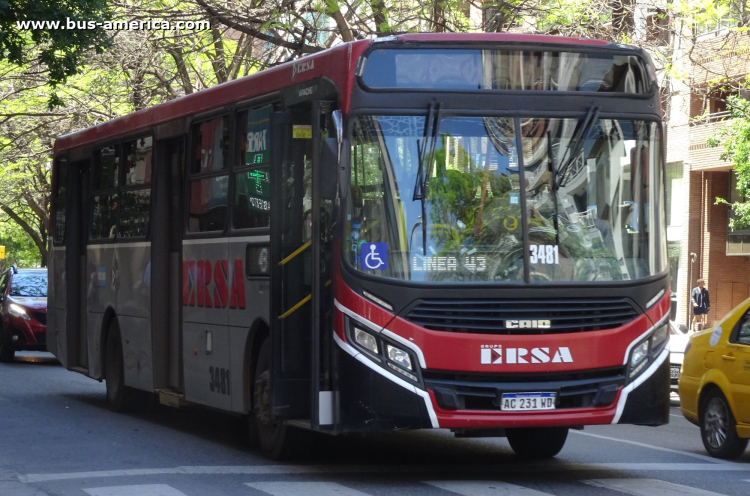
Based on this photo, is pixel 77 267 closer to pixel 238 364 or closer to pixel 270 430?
pixel 238 364

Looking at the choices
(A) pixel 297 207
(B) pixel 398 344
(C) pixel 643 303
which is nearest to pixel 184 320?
(A) pixel 297 207

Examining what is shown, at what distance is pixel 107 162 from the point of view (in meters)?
14.7

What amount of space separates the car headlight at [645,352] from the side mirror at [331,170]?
231 cm

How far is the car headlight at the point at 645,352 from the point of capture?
8.88m

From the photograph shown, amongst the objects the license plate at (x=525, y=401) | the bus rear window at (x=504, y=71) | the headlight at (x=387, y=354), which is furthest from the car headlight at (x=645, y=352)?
the bus rear window at (x=504, y=71)

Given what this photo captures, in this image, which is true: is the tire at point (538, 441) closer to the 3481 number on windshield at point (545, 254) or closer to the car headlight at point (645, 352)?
the car headlight at point (645, 352)

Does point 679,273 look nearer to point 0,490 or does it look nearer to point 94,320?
point 94,320

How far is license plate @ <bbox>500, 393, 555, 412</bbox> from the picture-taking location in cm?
860

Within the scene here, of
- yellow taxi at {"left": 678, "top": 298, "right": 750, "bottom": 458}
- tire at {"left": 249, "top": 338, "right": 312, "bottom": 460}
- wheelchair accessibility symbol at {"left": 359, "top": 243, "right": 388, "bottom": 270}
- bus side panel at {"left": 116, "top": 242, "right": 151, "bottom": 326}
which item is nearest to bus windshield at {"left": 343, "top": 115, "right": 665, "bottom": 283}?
wheelchair accessibility symbol at {"left": 359, "top": 243, "right": 388, "bottom": 270}

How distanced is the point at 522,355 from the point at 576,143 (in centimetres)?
154

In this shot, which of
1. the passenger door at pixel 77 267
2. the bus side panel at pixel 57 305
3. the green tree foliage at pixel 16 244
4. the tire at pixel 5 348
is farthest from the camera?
the green tree foliage at pixel 16 244

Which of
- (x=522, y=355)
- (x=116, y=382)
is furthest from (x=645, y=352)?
(x=116, y=382)

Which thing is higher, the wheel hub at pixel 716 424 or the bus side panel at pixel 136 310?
the bus side panel at pixel 136 310

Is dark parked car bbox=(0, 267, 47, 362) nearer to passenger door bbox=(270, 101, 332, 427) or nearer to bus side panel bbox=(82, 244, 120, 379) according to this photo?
bus side panel bbox=(82, 244, 120, 379)
